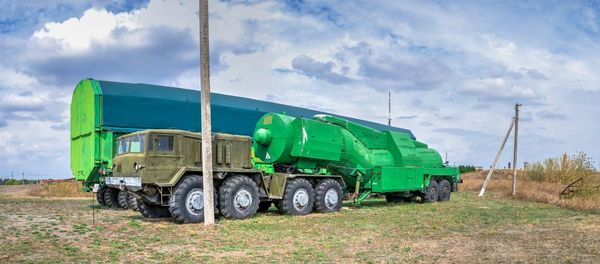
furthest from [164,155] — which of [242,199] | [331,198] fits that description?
[331,198]

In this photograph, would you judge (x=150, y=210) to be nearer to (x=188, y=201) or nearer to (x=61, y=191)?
(x=188, y=201)

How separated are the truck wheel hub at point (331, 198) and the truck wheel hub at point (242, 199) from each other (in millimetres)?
3839

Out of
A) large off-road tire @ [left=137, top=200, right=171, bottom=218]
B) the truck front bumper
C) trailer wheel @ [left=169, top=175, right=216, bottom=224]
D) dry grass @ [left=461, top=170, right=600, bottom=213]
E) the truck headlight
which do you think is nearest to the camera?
the truck front bumper

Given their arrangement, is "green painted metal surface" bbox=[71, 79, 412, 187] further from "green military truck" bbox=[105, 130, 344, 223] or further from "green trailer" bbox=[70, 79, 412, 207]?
"green military truck" bbox=[105, 130, 344, 223]

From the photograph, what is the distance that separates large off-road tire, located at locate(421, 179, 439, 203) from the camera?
85.4 ft

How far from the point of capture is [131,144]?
51.3 feet

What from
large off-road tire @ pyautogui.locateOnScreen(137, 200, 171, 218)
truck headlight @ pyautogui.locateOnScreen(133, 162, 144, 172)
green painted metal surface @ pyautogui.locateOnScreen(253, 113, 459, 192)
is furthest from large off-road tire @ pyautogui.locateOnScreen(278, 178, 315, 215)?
truck headlight @ pyautogui.locateOnScreen(133, 162, 144, 172)

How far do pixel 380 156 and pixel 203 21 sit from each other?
1102 cm

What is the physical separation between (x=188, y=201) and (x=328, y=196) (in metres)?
6.12

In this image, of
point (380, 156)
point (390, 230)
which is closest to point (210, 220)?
point (390, 230)

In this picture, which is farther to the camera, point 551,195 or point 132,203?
point 551,195

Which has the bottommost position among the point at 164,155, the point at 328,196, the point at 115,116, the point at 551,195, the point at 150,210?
the point at 551,195

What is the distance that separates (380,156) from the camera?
2342 centimetres

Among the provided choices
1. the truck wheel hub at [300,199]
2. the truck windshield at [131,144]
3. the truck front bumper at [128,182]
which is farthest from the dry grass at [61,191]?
the truck wheel hub at [300,199]
